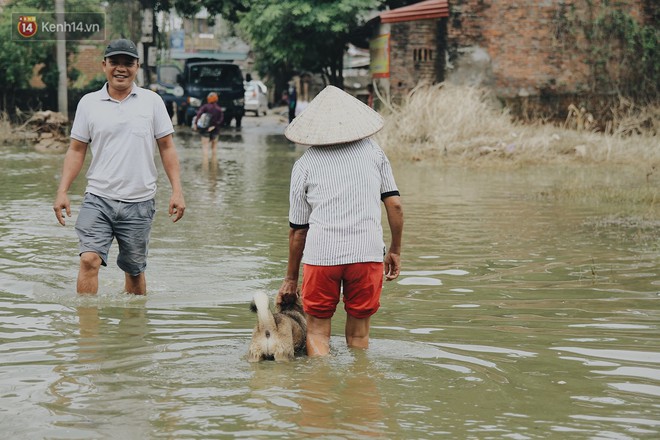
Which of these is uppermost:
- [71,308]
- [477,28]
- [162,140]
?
[477,28]

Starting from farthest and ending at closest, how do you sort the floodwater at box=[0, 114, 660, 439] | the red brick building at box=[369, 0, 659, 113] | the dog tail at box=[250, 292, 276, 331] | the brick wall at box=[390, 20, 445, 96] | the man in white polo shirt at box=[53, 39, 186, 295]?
A: 1. the brick wall at box=[390, 20, 445, 96]
2. the red brick building at box=[369, 0, 659, 113]
3. the man in white polo shirt at box=[53, 39, 186, 295]
4. the dog tail at box=[250, 292, 276, 331]
5. the floodwater at box=[0, 114, 660, 439]

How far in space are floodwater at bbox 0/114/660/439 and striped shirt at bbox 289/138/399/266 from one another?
26.2 inches

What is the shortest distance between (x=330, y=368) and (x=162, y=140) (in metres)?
2.51

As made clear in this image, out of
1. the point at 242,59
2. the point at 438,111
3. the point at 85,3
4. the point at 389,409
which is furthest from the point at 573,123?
the point at 242,59

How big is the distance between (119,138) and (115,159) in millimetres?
149

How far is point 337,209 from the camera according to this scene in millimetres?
6281

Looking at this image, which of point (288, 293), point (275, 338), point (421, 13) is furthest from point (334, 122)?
point (421, 13)

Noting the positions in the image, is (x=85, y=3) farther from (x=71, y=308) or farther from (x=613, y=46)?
(x=71, y=308)

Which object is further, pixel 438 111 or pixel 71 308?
pixel 438 111

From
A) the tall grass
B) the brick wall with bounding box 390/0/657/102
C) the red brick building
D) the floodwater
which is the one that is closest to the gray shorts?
the floodwater

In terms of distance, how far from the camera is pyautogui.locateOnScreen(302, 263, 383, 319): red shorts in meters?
6.27

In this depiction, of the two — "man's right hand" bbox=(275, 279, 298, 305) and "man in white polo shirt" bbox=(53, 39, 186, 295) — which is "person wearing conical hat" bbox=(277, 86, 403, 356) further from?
"man in white polo shirt" bbox=(53, 39, 186, 295)

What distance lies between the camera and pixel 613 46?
27.7 meters

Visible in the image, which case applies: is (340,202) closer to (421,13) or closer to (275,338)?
(275,338)
